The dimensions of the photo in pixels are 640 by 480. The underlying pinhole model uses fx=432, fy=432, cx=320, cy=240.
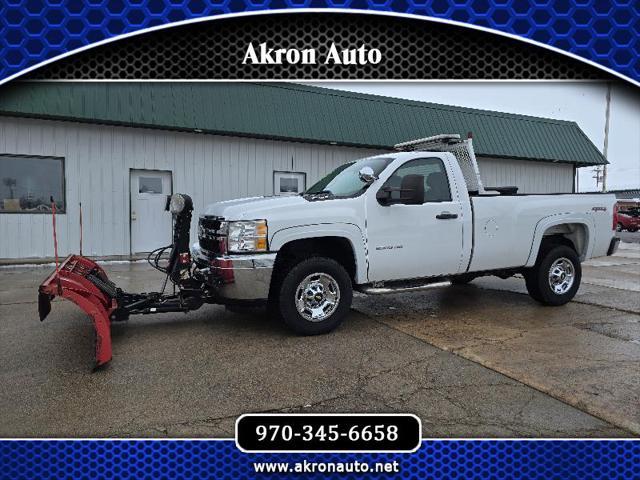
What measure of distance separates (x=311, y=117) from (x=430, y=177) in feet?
26.0

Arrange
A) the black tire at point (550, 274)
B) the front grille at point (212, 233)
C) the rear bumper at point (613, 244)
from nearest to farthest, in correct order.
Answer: the front grille at point (212, 233) → the black tire at point (550, 274) → the rear bumper at point (613, 244)

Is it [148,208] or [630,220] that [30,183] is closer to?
[148,208]

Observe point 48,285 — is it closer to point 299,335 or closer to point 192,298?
point 192,298

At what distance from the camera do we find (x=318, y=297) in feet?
14.2

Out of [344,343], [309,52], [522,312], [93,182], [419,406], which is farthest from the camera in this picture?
[93,182]

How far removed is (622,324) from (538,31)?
459cm

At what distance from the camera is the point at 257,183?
39.9 feet

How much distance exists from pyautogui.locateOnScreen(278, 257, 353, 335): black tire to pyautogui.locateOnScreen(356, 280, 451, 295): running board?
0.26m

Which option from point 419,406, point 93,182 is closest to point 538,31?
point 419,406

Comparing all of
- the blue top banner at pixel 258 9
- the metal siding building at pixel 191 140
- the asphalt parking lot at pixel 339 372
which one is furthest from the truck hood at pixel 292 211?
the metal siding building at pixel 191 140

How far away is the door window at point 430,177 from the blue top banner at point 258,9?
10.6ft

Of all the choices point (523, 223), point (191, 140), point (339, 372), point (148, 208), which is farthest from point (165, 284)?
point (191, 140)

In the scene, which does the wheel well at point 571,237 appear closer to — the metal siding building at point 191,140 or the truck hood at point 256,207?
the truck hood at point 256,207

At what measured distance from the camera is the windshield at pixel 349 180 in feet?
15.5
